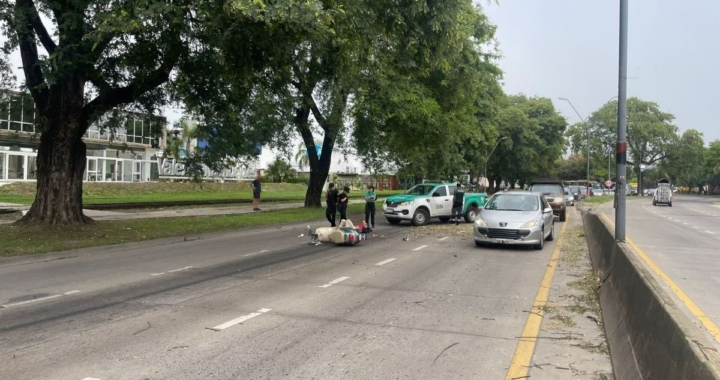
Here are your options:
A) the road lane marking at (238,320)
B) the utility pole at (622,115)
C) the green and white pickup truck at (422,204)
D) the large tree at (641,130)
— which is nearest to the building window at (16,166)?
the green and white pickup truck at (422,204)

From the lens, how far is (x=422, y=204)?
67.5ft

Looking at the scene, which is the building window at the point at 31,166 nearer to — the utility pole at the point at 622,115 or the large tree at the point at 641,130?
the utility pole at the point at 622,115

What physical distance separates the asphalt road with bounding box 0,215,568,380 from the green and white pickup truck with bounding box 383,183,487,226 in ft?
27.1

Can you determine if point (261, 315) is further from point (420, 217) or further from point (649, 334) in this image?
point (420, 217)

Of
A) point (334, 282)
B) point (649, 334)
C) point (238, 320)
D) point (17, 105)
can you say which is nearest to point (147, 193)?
point (17, 105)

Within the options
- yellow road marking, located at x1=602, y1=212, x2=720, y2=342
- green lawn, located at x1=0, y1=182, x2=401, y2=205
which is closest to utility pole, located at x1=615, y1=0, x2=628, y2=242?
yellow road marking, located at x1=602, y1=212, x2=720, y2=342

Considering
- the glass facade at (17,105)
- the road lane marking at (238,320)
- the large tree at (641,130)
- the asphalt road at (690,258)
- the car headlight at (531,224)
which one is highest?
the large tree at (641,130)

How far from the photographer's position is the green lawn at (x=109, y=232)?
478 inches

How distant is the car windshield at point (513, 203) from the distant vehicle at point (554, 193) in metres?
9.28

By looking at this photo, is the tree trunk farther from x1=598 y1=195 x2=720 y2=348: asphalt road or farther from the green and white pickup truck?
x1=598 y1=195 x2=720 y2=348: asphalt road

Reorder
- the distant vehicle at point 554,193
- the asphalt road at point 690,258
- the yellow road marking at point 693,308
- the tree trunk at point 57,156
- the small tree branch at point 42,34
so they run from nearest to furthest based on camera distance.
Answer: the yellow road marking at point 693,308, the asphalt road at point 690,258, the small tree branch at point 42,34, the tree trunk at point 57,156, the distant vehicle at point 554,193

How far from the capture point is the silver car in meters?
13.3

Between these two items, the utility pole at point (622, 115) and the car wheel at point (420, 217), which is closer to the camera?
the utility pole at point (622, 115)

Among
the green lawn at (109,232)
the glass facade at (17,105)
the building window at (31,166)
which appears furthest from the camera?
the building window at (31,166)
